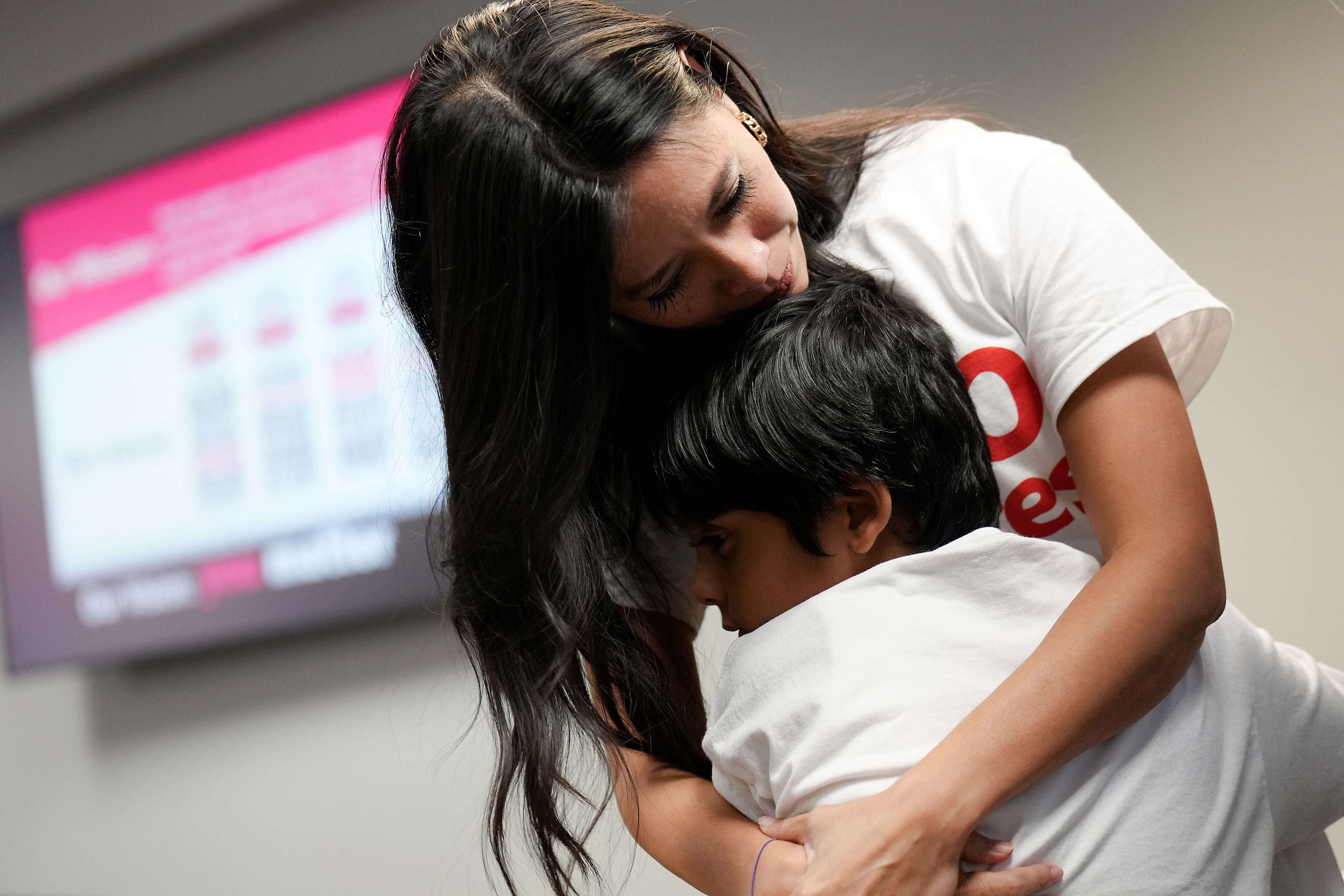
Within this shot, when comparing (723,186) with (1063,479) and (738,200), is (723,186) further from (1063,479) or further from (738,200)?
(1063,479)

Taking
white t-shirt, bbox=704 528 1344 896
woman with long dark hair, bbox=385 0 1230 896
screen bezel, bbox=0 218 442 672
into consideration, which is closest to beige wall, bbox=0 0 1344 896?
screen bezel, bbox=0 218 442 672

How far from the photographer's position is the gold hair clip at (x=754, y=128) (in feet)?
3.07

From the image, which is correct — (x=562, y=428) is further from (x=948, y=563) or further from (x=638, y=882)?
(x=638, y=882)

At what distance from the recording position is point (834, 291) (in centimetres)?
89

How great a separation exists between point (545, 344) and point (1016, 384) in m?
0.40

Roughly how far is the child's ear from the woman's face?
187 millimetres

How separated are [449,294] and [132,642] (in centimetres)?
168

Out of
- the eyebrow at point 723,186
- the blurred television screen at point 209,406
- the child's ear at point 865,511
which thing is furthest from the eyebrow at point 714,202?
the blurred television screen at point 209,406

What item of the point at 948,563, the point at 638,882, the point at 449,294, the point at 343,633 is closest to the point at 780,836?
the point at 948,563

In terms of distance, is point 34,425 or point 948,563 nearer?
point 948,563

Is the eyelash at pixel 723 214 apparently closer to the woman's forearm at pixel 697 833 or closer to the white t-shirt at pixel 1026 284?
the white t-shirt at pixel 1026 284

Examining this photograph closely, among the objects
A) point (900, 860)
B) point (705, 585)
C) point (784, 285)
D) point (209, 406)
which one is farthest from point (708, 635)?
point (209, 406)

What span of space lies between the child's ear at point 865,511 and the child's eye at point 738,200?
239 mm

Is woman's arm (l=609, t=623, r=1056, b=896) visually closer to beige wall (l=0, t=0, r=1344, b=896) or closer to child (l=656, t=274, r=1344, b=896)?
child (l=656, t=274, r=1344, b=896)
